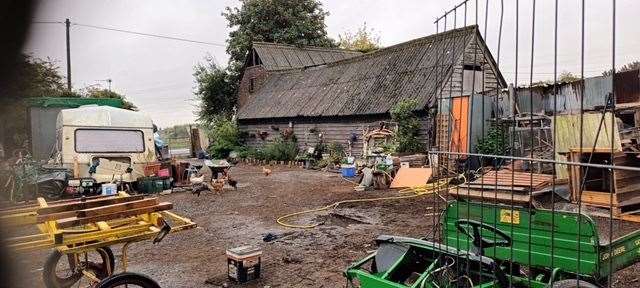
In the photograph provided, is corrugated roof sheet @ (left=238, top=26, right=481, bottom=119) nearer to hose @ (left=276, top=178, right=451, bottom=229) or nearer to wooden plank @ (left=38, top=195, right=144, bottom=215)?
hose @ (left=276, top=178, right=451, bottom=229)

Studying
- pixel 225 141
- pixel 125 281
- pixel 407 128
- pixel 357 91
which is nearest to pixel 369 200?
pixel 407 128

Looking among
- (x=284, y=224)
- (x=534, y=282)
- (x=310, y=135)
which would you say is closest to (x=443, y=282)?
(x=534, y=282)

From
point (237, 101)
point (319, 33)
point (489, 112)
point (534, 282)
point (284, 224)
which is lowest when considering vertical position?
point (284, 224)

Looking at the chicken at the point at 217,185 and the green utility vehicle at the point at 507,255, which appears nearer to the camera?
the green utility vehicle at the point at 507,255

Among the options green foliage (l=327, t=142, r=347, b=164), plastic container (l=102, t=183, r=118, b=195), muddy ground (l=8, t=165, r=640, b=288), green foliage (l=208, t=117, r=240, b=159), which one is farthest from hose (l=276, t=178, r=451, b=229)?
green foliage (l=208, t=117, r=240, b=159)

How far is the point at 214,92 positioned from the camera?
34.0 meters

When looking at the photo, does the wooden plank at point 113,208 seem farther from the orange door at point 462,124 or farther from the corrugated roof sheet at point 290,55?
the corrugated roof sheet at point 290,55

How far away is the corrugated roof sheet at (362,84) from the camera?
1812 centimetres

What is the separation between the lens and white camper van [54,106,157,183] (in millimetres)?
11125

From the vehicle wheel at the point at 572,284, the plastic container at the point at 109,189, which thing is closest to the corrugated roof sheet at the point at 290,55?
the plastic container at the point at 109,189

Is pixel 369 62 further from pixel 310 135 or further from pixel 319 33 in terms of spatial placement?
pixel 319 33

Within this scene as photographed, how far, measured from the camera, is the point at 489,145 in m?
13.8

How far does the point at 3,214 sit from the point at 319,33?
114ft

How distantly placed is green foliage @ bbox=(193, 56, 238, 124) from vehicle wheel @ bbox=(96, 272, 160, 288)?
3097 centimetres
